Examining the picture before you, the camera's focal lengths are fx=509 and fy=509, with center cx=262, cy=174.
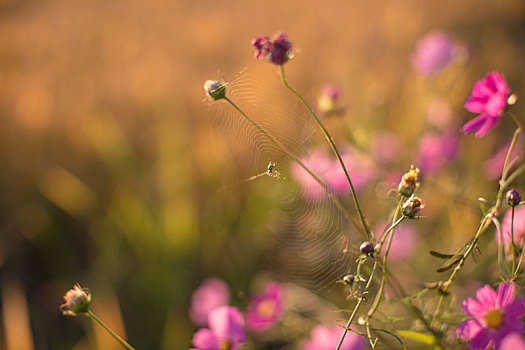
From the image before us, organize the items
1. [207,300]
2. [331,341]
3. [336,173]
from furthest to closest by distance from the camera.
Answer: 1. [207,300]
2. [336,173]
3. [331,341]

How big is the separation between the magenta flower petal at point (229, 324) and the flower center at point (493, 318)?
18 cm

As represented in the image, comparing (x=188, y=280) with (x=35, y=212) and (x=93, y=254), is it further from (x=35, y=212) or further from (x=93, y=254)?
(x=35, y=212)

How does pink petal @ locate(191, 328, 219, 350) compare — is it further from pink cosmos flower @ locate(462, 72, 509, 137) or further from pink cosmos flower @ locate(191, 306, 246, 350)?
pink cosmos flower @ locate(462, 72, 509, 137)

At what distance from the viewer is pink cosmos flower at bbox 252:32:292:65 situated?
0.33 meters

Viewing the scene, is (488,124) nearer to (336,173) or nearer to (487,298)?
(487,298)

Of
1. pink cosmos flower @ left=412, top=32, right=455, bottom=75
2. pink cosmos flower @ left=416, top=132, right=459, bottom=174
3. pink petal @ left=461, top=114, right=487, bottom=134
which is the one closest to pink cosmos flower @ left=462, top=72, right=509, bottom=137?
pink petal @ left=461, top=114, right=487, bottom=134

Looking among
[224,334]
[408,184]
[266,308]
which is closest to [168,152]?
[266,308]

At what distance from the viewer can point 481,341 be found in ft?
0.99

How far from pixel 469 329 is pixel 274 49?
21 centimetres

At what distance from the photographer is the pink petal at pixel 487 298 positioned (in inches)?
12.2

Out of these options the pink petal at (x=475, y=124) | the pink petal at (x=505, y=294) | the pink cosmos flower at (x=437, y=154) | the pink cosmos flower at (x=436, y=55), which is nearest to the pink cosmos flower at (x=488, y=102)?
the pink petal at (x=475, y=124)

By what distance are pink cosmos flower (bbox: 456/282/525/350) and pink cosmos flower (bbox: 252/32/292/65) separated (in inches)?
7.5

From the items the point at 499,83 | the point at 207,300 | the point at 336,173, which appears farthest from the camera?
the point at 207,300

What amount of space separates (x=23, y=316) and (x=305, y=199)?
0.61 metres
